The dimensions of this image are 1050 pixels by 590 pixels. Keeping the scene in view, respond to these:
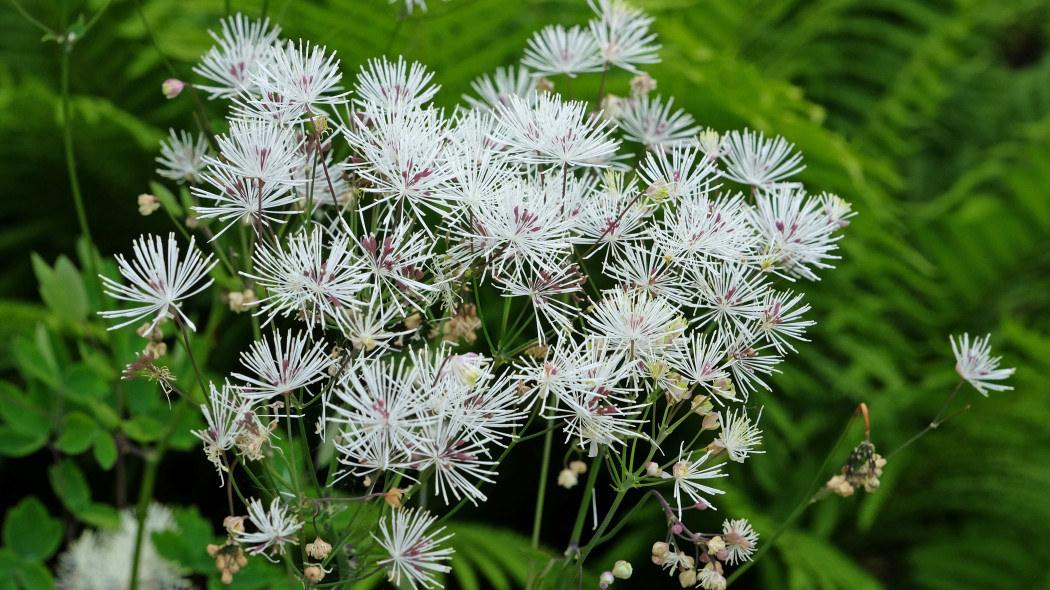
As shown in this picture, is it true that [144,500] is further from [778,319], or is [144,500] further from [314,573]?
[778,319]

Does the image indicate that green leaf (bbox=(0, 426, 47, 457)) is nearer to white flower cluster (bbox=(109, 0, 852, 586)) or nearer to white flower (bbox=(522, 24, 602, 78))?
Answer: white flower cluster (bbox=(109, 0, 852, 586))

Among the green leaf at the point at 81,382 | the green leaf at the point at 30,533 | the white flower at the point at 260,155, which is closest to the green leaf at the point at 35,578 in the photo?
the green leaf at the point at 30,533

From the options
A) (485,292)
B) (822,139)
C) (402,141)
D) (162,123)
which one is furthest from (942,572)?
(162,123)

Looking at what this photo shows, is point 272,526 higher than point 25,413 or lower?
higher

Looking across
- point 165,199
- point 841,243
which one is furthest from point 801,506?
point 841,243

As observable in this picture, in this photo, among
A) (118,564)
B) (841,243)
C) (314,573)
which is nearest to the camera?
(314,573)

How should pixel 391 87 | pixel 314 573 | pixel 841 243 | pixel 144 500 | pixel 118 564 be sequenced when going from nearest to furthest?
pixel 314 573 < pixel 391 87 < pixel 144 500 < pixel 118 564 < pixel 841 243
